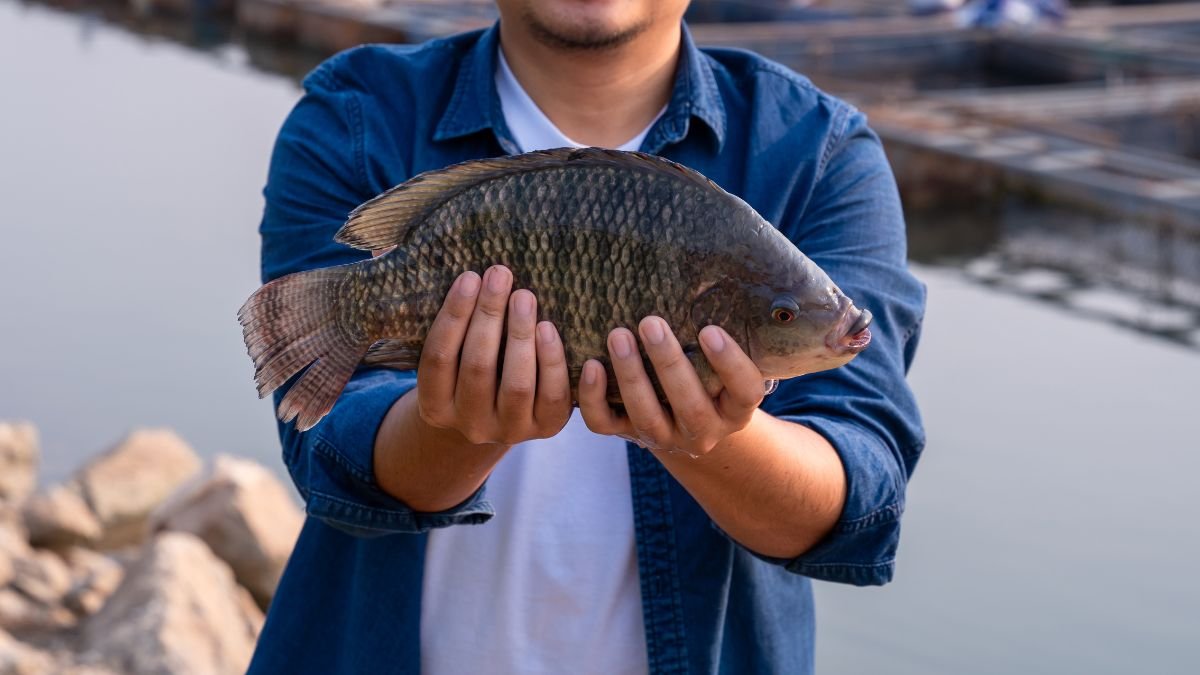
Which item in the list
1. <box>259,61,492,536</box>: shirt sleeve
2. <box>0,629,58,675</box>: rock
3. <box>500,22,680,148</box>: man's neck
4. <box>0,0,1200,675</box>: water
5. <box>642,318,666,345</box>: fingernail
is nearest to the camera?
<box>642,318,666,345</box>: fingernail

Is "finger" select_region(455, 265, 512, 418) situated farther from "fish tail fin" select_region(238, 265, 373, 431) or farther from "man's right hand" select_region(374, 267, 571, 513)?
"fish tail fin" select_region(238, 265, 373, 431)

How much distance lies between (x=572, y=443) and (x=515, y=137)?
567 mm

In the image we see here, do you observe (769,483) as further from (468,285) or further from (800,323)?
(468,285)

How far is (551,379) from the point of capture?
202cm

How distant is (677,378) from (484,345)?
27cm

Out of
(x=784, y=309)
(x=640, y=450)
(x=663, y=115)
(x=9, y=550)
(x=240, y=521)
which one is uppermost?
(x=663, y=115)

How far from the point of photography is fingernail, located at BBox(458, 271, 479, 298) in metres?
2.01

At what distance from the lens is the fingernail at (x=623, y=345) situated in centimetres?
196

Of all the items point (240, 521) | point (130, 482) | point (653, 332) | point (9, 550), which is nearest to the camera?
point (653, 332)

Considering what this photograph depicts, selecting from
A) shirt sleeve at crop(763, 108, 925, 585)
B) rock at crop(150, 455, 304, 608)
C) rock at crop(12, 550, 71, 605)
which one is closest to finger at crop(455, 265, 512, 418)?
shirt sleeve at crop(763, 108, 925, 585)

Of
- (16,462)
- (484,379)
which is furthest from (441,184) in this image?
(16,462)

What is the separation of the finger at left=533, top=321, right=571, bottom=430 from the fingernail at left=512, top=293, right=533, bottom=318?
3 cm

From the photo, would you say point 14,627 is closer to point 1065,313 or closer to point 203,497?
point 203,497

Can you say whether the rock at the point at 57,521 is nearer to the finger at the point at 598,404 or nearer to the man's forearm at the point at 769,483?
the man's forearm at the point at 769,483
